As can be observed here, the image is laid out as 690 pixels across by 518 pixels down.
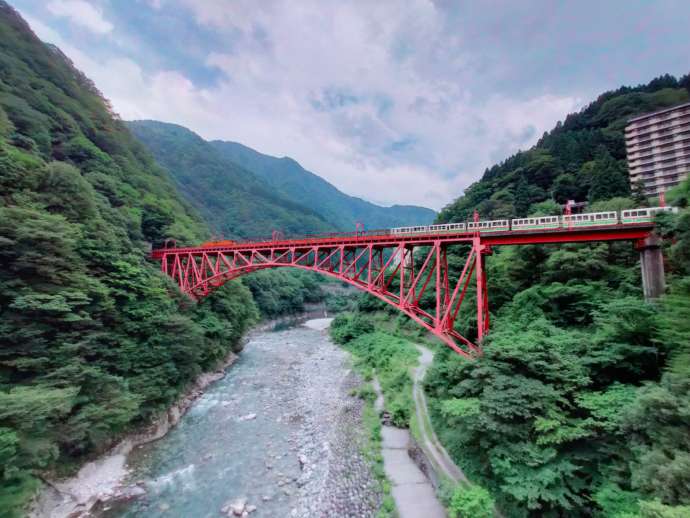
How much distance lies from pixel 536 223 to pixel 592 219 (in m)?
1.77

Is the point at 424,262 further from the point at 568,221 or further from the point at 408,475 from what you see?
the point at 408,475

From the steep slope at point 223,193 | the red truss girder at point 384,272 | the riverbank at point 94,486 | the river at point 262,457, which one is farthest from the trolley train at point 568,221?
the steep slope at point 223,193

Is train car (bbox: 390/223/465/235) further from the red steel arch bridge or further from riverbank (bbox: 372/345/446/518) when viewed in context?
riverbank (bbox: 372/345/446/518)

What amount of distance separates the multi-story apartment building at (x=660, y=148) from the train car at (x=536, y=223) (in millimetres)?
39077

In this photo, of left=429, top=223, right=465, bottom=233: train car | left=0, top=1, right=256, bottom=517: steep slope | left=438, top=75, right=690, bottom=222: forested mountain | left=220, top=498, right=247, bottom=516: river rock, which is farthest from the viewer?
left=438, top=75, right=690, bottom=222: forested mountain

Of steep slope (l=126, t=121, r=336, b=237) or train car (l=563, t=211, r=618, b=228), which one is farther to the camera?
steep slope (l=126, t=121, r=336, b=237)

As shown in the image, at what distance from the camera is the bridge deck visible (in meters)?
10.4

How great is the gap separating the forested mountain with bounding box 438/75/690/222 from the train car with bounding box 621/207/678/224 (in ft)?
62.9

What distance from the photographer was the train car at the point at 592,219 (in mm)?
10690

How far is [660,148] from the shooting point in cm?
3853

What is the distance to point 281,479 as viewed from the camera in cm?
1136

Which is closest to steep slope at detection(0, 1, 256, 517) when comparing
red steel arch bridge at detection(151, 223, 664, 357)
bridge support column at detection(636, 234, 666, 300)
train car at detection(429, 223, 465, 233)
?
red steel arch bridge at detection(151, 223, 664, 357)

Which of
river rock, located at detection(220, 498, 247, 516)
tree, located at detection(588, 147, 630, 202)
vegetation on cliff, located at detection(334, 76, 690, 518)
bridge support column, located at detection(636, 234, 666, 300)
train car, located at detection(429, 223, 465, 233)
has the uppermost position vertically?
tree, located at detection(588, 147, 630, 202)

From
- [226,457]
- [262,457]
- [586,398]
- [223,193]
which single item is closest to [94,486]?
[226,457]
